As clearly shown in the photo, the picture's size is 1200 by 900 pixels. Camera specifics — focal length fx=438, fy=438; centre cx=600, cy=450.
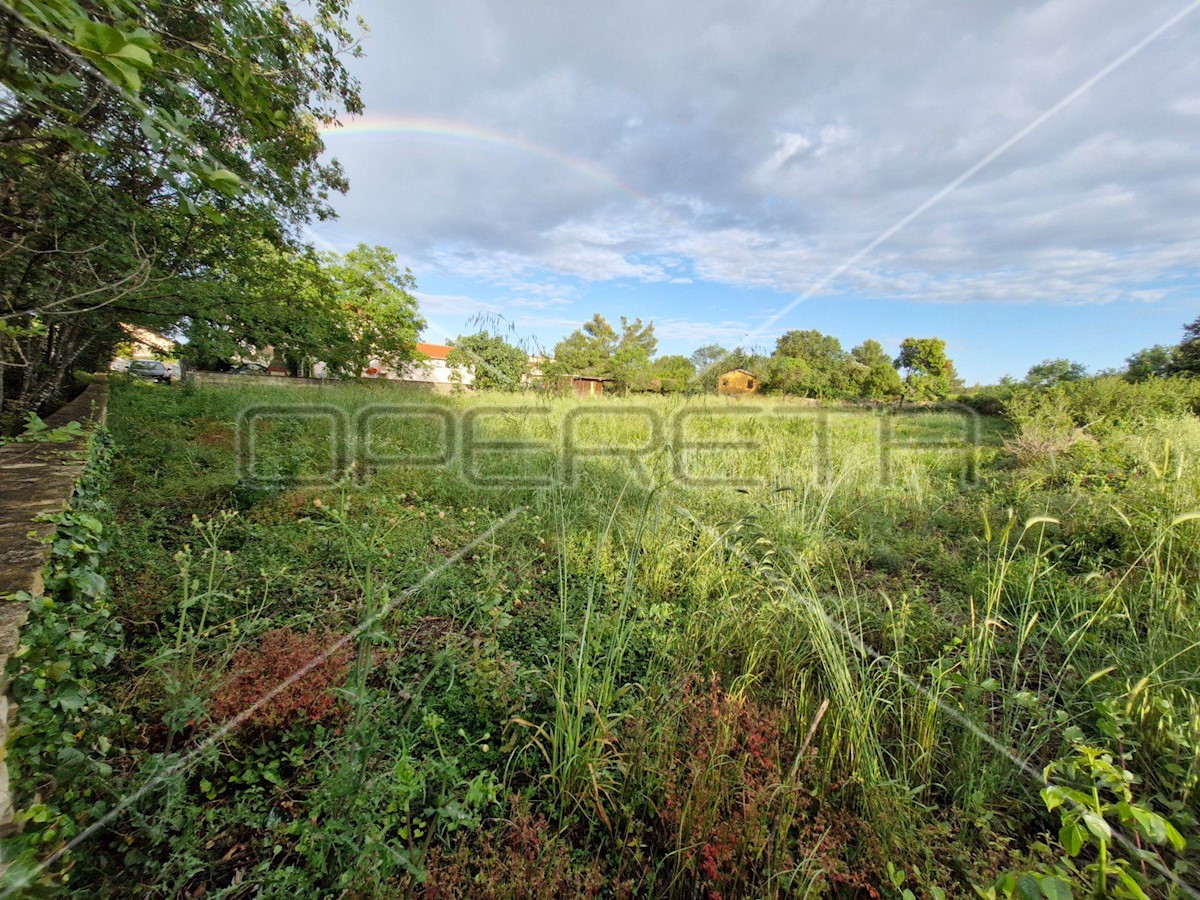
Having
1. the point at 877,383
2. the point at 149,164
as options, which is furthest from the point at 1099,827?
the point at 877,383

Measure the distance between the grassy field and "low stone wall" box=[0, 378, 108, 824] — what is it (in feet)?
0.83

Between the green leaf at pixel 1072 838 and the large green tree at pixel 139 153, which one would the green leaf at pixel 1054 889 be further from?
the large green tree at pixel 139 153

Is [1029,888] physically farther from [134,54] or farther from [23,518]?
[23,518]

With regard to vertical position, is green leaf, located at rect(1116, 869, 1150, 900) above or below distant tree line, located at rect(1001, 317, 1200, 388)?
below

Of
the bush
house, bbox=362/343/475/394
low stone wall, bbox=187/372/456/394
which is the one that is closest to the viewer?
the bush

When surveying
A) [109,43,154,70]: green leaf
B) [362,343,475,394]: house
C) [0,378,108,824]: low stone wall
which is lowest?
[0,378,108,824]: low stone wall

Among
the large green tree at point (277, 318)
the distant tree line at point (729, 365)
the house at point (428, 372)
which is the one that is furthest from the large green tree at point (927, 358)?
the large green tree at point (277, 318)

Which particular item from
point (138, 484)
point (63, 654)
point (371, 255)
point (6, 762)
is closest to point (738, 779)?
point (6, 762)

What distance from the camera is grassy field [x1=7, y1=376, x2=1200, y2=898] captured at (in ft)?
3.57

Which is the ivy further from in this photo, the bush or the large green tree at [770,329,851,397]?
the large green tree at [770,329,851,397]

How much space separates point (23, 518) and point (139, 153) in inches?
72.8

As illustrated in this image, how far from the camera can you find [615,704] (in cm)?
165

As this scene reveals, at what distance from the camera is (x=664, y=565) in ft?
8.48

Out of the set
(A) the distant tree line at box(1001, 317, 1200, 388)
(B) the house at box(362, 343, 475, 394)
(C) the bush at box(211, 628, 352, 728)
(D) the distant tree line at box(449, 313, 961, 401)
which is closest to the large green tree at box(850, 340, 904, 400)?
(D) the distant tree line at box(449, 313, 961, 401)
